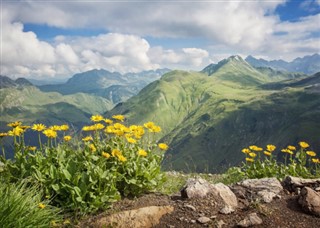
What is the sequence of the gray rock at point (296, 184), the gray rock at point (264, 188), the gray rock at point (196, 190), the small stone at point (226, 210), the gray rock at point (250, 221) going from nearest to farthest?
1. the gray rock at point (250, 221)
2. the small stone at point (226, 210)
3. the gray rock at point (196, 190)
4. the gray rock at point (264, 188)
5. the gray rock at point (296, 184)

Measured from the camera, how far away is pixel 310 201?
726 cm

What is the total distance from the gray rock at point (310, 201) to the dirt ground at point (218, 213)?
0.12 m

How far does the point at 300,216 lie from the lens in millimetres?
7074

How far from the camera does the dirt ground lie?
684 centimetres

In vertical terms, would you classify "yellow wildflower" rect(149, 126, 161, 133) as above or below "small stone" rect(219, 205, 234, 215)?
above

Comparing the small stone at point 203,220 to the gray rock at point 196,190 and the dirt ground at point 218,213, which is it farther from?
the gray rock at point 196,190

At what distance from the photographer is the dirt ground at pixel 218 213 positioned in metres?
6.84

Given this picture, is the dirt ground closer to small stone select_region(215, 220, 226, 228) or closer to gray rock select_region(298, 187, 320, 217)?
small stone select_region(215, 220, 226, 228)

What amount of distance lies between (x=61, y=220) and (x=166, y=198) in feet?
8.51

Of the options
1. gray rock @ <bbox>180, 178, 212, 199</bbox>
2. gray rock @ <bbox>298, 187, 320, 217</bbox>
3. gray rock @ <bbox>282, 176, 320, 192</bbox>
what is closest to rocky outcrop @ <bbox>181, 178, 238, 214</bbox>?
gray rock @ <bbox>180, 178, 212, 199</bbox>

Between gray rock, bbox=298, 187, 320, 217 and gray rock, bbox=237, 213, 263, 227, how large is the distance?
3.98 ft

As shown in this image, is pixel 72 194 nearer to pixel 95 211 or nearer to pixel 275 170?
pixel 95 211

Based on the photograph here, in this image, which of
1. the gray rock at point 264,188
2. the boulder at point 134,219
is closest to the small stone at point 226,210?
the gray rock at point 264,188

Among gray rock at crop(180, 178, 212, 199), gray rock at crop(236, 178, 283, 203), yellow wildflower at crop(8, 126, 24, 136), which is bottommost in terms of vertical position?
gray rock at crop(236, 178, 283, 203)
